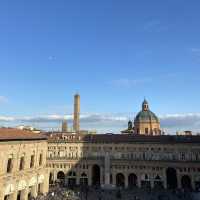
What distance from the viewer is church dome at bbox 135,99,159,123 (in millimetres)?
86656

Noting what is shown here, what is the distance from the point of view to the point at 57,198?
43594 millimetres

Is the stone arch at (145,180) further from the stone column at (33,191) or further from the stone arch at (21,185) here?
the stone arch at (21,185)

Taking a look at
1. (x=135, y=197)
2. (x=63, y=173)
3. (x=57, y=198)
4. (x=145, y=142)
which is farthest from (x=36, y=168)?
(x=145, y=142)

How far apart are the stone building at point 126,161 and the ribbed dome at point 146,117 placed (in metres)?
20.4

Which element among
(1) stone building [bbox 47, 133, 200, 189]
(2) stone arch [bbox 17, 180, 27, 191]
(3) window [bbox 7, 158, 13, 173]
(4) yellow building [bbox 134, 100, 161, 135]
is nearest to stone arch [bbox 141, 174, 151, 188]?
(1) stone building [bbox 47, 133, 200, 189]

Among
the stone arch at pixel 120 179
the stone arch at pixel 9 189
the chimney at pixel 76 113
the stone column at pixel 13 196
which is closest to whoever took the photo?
the stone arch at pixel 9 189

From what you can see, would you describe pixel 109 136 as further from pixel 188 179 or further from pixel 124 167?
pixel 188 179

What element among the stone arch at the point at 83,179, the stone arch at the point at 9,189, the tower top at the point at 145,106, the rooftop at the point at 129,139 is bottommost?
the stone arch at the point at 83,179

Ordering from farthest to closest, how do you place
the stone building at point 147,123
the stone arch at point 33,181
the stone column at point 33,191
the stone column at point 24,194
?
the stone building at point 147,123 → the stone column at point 33,191 → the stone arch at point 33,181 → the stone column at point 24,194

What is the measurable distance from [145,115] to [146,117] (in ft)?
2.87

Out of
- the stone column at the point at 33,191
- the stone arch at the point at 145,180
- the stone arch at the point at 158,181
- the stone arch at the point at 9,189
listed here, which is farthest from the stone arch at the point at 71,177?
the stone arch at the point at 9,189

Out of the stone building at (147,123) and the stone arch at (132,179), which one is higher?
the stone building at (147,123)

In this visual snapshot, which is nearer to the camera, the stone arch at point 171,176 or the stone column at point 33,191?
the stone column at point 33,191

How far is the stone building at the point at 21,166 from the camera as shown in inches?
1485
